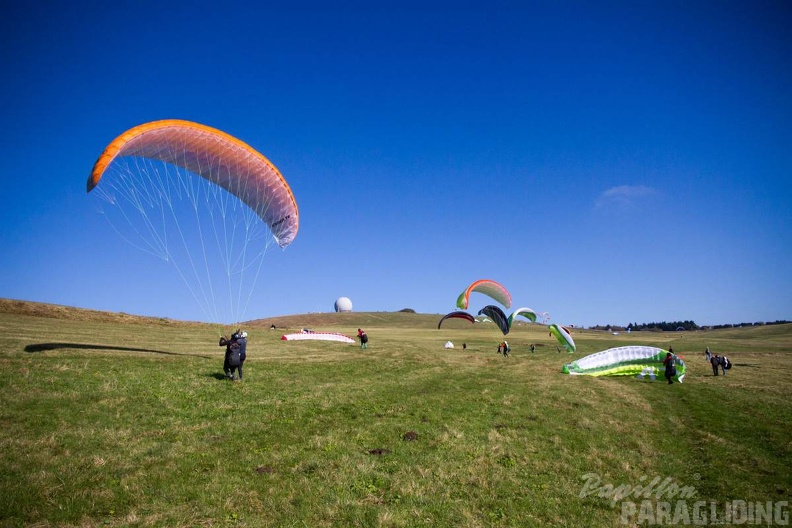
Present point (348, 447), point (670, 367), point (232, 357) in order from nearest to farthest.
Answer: point (348, 447), point (232, 357), point (670, 367)

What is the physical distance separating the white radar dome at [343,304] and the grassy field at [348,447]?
412 feet

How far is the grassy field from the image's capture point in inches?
304

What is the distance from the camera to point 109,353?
21094mm

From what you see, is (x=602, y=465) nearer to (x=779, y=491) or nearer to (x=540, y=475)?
(x=540, y=475)

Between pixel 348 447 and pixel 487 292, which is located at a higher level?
pixel 487 292

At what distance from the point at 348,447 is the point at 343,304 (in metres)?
139

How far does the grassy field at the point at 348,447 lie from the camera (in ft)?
25.4

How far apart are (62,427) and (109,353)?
12.1 metres

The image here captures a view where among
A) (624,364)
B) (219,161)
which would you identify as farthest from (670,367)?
(219,161)

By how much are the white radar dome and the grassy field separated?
125614 millimetres

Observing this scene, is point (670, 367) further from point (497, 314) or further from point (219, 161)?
point (219, 161)

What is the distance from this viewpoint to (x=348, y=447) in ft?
36.1

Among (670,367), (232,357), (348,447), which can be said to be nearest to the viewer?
(348,447)

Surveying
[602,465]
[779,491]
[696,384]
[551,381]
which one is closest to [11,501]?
[602,465]
